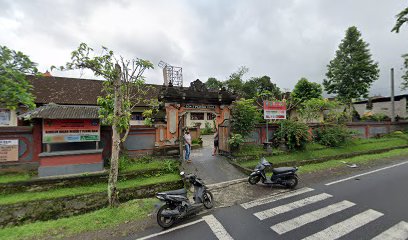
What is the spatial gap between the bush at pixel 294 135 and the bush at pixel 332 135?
213 centimetres

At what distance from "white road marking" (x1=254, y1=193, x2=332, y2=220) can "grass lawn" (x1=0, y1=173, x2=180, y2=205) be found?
4.18 m

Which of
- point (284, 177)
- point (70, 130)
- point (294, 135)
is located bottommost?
point (284, 177)

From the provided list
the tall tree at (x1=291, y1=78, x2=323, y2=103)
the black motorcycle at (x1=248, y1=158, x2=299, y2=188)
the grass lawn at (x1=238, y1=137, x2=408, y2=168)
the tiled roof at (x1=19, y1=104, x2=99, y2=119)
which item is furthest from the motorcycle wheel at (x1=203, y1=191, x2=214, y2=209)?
the tall tree at (x1=291, y1=78, x2=323, y2=103)

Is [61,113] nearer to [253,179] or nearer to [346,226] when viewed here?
[253,179]

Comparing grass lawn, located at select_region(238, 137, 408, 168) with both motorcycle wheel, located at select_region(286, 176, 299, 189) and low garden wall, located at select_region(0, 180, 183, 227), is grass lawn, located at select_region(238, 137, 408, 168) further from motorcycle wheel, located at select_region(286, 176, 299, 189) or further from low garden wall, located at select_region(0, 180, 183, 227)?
low garden wall, located at select_region(0, 180, 183, 227)

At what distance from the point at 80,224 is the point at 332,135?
47.5ft

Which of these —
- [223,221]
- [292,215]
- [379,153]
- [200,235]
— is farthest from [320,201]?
[379,153]

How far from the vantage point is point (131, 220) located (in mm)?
5227

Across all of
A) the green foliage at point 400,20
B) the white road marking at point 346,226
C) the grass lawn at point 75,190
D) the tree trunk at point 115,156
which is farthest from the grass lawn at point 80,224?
the green foliage at point 400,20

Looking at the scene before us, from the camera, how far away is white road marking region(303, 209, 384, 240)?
3963 millimetres

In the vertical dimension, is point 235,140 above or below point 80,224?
above

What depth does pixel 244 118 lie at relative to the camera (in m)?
11.1

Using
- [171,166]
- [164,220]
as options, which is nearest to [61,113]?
[171,166]

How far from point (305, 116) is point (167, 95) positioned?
11827 millimetres
